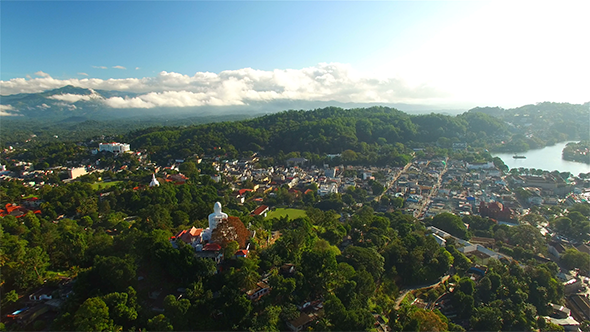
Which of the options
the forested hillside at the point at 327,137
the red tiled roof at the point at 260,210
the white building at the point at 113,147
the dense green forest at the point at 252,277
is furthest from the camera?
the forested hillside at the point at 327,137

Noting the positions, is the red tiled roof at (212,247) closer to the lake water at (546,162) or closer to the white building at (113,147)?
the white building at (113,147)

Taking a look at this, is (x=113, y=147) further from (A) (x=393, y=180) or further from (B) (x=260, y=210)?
(A) (x=393, y=180)

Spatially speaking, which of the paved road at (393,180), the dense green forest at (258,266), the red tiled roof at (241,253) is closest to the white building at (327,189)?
the dense green forest at (258,266)

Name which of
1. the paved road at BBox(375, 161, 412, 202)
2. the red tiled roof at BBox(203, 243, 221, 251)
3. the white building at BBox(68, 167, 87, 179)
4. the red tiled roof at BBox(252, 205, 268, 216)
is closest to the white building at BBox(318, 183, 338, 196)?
the paved road at BBox(375, 161, 412, 202)

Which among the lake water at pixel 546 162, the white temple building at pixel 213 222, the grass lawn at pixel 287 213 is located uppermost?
the white temple building at pixel 213 222

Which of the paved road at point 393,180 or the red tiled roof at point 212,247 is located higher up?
the red tiled roof at point 212,247

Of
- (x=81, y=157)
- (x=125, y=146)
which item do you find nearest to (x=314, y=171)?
(x=125, y=146)

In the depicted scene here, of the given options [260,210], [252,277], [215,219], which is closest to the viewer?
[252,277]

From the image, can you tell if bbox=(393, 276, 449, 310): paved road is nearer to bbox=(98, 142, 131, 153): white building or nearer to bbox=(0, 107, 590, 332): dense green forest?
bbox=(0, 107, 590, 332): dense green forest

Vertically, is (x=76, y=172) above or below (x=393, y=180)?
above

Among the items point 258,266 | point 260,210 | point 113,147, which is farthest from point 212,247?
point 113,147
